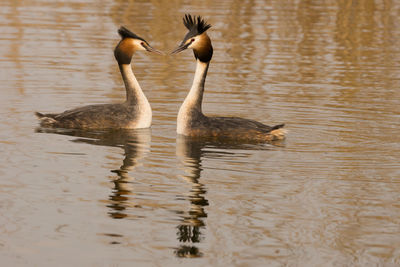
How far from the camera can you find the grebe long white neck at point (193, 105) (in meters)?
12.1

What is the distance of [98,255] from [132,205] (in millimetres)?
Result: 1475

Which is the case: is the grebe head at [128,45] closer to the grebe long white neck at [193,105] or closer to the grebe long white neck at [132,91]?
the grebe long white neck at [132,91]

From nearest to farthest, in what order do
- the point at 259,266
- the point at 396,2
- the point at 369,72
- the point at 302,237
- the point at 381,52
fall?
the point at 259,266, the point at 302,237, the point at 369,72, the point at 381,52, the point at 396,2

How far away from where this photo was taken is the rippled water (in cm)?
735

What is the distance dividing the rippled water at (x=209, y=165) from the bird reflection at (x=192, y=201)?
0.08ft

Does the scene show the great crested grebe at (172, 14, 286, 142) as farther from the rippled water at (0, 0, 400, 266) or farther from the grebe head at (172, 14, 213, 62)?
the rippled water at (0, 0, 400, 266)

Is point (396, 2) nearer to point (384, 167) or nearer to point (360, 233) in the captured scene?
point (384, 167)

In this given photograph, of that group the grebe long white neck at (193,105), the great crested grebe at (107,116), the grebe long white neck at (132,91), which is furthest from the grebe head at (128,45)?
the grebe long white neck at (193,105)

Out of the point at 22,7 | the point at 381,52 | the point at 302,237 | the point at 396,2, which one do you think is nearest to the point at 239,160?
the point at 302,237

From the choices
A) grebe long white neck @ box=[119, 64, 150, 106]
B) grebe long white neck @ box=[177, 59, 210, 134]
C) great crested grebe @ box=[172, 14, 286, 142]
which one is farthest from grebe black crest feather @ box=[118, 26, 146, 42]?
grebe long white neck @ box=[177, 59, 210, 134]

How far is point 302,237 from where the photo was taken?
7586 mm

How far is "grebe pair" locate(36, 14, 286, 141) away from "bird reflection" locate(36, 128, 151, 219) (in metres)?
0.15

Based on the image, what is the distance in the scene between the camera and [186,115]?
12156 mm

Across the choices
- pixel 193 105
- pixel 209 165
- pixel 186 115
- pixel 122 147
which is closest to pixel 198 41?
pixel 193 105
